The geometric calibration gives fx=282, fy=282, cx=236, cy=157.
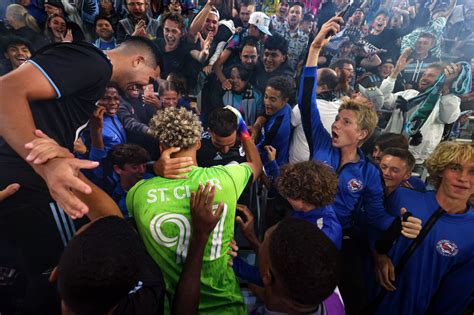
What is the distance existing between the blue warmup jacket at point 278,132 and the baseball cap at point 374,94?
0.65 metres

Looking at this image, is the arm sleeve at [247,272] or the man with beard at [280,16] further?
the man with beard at [280,16]

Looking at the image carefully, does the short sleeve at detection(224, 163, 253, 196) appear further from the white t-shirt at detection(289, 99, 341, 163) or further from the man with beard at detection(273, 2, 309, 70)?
the man with beard at detection(273, 2, 309, 70)

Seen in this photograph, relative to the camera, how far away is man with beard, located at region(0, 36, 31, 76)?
168cm

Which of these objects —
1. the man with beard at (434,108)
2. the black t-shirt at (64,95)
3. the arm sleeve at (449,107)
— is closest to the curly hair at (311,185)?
the black t-shirt at (64,95)

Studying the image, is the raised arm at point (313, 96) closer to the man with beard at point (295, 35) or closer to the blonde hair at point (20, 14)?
the man with beard at point (295, 35)

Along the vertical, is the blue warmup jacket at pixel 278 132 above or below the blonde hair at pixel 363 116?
below

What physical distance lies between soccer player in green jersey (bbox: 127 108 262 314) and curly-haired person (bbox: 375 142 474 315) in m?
0.92

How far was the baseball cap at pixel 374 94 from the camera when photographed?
2262 mm

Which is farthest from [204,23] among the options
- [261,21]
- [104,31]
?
[104,31]

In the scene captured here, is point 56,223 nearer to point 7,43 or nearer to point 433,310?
point 7,43

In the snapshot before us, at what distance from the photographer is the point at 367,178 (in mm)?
1778

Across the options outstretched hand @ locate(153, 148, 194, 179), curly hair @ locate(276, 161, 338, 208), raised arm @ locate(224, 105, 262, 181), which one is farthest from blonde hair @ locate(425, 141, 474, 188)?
outstretched hand @ locate(153, 148, 194, 179)

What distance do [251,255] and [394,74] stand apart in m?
1.84

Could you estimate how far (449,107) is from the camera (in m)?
2.28
